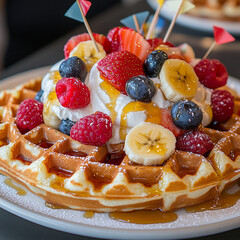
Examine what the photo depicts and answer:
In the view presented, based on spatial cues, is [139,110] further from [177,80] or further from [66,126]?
[66,126]

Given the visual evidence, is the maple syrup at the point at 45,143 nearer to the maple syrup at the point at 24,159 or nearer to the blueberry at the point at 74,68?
the maple syrup at the point at 24,159

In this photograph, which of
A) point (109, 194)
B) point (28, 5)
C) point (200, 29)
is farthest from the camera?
point (28, 5)

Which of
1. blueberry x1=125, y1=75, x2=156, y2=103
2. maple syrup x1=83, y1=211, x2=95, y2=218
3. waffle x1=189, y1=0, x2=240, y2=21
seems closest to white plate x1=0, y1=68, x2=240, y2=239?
maple syrup x1=83, y1=211, x2=95, y2=218

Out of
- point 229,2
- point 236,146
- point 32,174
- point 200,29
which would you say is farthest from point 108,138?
point 229,2

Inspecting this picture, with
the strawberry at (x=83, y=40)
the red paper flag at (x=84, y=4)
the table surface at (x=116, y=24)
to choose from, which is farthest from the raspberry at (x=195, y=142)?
the table surface at (x=116, y=24)

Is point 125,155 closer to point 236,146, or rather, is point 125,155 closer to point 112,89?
point 112,89

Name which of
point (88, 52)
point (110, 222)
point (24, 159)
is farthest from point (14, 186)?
point (88, 52)
